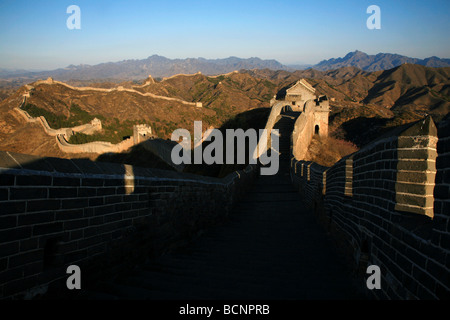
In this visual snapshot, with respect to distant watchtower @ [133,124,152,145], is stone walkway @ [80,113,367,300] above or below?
below

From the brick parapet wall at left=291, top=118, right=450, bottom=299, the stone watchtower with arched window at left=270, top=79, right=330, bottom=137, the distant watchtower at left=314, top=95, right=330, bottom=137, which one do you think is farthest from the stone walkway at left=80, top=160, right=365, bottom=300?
the stone watchtower with arched window at left=270, top=79, right=330, bottom=137

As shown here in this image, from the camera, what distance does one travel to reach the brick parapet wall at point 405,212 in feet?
7.59

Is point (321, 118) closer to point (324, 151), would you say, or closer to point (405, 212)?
point (324, 151)

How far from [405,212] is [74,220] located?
10.5 ft

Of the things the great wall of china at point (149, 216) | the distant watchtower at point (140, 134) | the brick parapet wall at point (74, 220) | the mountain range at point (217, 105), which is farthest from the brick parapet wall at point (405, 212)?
the distant watchtower at point (140, 134)

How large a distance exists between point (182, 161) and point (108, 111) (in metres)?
43.9

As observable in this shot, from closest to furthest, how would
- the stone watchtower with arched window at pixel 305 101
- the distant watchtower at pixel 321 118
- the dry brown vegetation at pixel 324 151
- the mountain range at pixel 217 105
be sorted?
the dry brown vegetation at pixel 324 151, the distant watchtower at pixel 321 118, the stone watchtower with arched window at pixel 305 101, the mountain range at pixel 217 105

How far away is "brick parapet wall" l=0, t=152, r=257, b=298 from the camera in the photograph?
2.86 metres

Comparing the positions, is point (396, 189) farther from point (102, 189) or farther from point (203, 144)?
point (203, 144)

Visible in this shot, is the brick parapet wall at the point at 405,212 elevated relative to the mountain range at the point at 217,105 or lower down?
lower down

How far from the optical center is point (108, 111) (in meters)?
70.1

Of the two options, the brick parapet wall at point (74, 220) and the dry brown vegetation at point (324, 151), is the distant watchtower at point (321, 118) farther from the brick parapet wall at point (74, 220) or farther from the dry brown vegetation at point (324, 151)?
the brick parapet wall at point (74, 220)

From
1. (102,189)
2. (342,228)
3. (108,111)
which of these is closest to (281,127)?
(342,228)

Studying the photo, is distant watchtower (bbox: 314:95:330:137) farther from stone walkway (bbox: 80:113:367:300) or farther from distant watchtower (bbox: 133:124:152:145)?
distant watchtower (bbox: 133:124:152:145)
